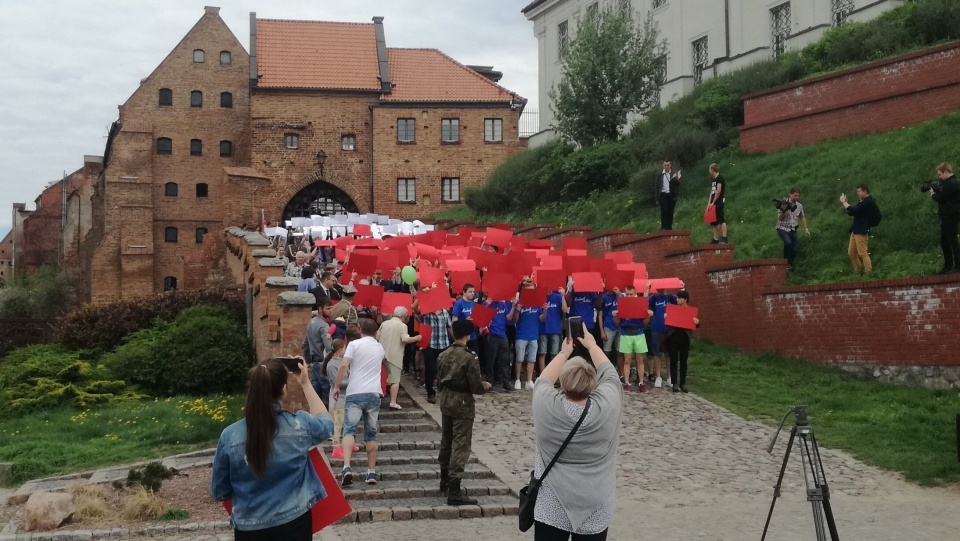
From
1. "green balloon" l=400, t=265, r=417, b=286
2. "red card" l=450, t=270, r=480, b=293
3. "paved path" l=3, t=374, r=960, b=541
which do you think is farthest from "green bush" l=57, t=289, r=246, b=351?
"paved path" l=3, t=374, r=960, b=541

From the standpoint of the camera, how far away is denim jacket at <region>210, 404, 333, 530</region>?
5.86 metres

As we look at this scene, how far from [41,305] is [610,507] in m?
57.9

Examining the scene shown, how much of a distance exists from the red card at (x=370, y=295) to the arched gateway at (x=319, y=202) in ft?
115

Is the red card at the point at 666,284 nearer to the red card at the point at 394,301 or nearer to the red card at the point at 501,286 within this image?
the red card at the point at 501,286

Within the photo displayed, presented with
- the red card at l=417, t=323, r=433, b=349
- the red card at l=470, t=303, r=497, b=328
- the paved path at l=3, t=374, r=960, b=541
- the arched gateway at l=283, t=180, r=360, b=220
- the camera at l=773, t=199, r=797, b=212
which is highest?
the arched gateway at l=283, t=180, r=360, b=220

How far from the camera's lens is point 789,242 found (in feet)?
65.6

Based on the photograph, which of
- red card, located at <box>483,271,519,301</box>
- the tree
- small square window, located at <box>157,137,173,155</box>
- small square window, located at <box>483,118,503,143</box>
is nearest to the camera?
red card, located at <box>483,271,519,301</box>

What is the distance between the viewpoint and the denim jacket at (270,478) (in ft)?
19.2

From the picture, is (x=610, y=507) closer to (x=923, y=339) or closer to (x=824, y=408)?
(x=824, y=408)

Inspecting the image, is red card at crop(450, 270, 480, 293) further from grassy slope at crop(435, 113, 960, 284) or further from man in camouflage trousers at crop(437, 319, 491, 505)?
grassy slope at crop(435, 113, 960, 284)

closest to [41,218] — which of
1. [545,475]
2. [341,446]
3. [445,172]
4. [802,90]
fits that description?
[445,172]

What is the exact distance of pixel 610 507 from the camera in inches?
250

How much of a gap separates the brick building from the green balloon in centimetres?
3080

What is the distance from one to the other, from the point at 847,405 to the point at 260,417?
12.3 metres
